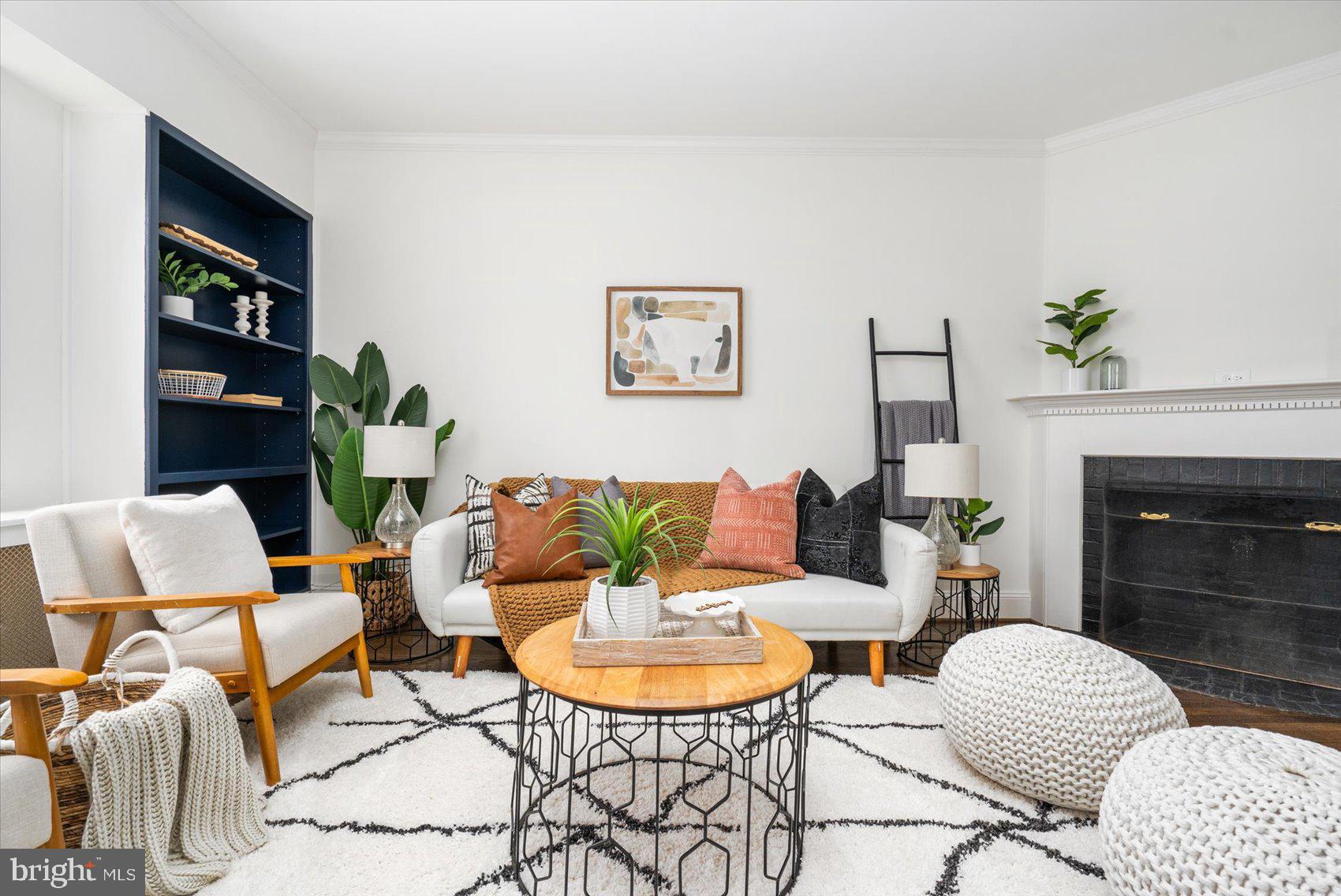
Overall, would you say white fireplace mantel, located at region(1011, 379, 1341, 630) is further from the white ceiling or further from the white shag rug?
the white shag rug

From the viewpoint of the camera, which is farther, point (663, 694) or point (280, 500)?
point (280, 500)

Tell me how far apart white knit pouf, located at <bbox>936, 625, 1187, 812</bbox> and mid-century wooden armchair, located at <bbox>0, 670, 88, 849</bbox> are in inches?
81.7

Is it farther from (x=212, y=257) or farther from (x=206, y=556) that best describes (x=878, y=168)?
(x=206, y=556)

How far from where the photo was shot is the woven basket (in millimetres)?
1249

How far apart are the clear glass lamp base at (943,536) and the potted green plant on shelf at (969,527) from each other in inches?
2.8

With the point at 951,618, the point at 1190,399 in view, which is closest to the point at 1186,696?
the point at 951,618

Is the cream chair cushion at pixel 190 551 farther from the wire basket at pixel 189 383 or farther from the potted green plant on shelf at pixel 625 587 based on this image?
the potted green plant on shelf at pixel 625 587

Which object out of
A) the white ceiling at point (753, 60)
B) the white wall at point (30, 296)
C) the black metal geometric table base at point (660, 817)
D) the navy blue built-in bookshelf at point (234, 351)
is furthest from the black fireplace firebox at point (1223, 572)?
the white wall at point (30, 296)

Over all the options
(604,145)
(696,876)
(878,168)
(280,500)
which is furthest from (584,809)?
(878,168)

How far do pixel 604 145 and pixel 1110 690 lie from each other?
3347 millimetres

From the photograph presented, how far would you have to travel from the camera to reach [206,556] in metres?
1.93

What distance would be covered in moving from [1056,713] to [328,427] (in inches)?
134

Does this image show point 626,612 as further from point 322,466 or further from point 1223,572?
point 1223,572

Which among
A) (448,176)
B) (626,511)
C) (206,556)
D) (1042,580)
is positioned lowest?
(1042,580)
